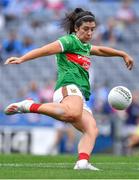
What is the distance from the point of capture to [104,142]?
20422 millimetres

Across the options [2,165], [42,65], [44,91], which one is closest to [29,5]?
[42,65]

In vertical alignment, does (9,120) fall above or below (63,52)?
below

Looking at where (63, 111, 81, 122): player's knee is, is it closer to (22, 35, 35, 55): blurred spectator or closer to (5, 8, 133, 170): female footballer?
(5, 8, 133, 170): female footballer

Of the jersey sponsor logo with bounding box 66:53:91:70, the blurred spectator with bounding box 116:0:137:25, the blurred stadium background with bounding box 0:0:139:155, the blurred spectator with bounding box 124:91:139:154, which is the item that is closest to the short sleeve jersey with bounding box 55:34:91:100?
the jersey sponsor logo with bounding box 66:53:91:70

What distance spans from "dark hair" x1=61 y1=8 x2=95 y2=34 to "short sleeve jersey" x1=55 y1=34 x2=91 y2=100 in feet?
Result: 0.65

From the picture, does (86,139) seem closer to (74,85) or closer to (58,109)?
(58,109)

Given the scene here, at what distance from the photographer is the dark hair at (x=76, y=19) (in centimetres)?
1066

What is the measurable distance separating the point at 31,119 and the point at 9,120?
542mm

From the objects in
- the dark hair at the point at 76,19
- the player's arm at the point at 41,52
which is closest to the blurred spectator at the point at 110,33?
the dark hair at the point at 76,19

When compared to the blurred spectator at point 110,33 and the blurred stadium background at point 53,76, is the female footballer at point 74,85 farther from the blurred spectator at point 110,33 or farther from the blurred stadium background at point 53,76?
the blurred spectator at point 110,33

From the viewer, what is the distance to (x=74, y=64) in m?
10.7

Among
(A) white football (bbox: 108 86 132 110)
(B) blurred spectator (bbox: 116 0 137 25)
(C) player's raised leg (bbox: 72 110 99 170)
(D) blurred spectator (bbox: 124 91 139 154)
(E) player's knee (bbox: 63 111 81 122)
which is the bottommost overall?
(D) blurred spectator (bbox: 124 91 139 154)

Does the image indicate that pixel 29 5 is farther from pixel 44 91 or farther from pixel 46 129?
pixel 46 129

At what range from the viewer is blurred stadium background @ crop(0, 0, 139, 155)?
20.0 meters
